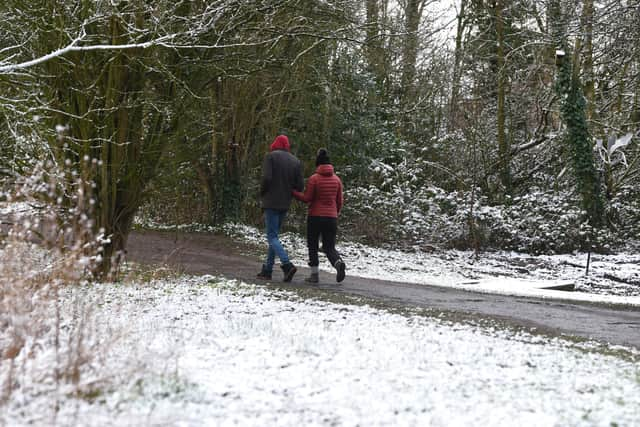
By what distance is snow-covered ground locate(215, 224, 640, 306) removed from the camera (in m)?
14.0

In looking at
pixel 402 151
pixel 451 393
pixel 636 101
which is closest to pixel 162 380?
pixel 451 393

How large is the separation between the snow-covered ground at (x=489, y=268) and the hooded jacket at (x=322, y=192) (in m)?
3.38

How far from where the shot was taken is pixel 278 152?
10.7 m

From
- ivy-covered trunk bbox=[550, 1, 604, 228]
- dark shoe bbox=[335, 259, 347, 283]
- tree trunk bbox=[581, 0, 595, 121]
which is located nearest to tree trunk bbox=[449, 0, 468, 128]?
tree trunk bbox=[581, 0, 595, 121]

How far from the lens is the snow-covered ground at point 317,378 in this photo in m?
3.71

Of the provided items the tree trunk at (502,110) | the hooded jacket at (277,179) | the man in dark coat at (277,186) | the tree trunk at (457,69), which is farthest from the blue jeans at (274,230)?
the tree trunk at (457,69)

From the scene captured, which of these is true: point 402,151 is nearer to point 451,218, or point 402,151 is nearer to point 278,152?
point 451,218

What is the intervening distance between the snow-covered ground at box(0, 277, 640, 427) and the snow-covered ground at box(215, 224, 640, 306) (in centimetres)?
651

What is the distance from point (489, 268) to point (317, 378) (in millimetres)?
14391

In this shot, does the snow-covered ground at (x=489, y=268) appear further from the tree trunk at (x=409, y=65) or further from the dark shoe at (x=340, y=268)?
the tree trunk at (x=409, y=65)

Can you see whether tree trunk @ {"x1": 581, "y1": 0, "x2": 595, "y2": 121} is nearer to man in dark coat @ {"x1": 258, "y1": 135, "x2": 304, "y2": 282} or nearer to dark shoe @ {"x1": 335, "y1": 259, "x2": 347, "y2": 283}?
dark shoe @ {"x1": 335, "y1": 259, "x2": 347, "y2": 283}

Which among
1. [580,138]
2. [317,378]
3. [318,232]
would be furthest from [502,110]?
[317,378]

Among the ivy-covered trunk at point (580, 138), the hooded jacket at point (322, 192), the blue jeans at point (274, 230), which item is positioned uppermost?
the ivy-covered trunk at point (580, 138)

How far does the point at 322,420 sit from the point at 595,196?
1896 cm
